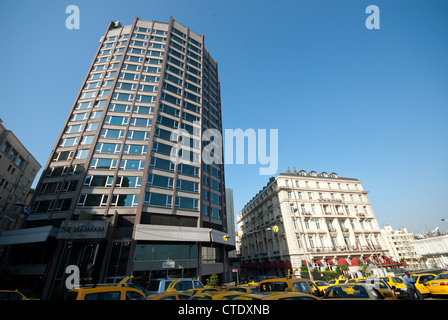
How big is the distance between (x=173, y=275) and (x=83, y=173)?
17.6m

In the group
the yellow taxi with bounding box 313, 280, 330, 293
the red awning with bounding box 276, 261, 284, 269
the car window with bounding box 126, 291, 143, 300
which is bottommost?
the yellow taxi with bounding box 313, 280, 330, 293

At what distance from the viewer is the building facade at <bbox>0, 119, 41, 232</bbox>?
33.3 meters

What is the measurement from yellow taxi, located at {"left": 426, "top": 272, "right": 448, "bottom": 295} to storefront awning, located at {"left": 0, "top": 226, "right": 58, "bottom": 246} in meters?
34.5

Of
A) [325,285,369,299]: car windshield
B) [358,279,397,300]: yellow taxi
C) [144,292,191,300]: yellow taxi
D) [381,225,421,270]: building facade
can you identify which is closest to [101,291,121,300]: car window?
[144,292,191,300]: yellow taxi

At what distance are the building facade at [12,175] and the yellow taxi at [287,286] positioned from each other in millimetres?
40478

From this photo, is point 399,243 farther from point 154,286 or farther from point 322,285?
point 154,286

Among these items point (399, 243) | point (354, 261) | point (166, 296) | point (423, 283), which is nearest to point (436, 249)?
point (354, 261)

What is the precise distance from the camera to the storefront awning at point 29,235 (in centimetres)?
2202

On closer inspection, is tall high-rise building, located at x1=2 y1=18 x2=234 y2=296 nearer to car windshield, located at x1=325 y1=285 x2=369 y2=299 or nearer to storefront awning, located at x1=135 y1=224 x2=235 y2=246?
storefront awning, located at x1=135 y1=224 x2=235 y2=246

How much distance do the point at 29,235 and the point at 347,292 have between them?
31254mm

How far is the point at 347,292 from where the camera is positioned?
7.57 meters
